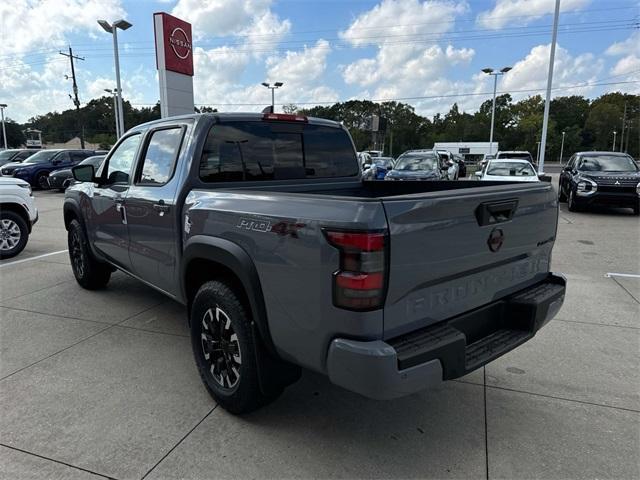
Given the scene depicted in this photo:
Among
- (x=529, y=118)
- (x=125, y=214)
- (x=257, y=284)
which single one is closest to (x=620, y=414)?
(x=257, y=284)

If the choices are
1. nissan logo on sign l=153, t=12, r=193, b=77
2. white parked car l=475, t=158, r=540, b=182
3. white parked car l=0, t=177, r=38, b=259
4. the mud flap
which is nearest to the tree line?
nissan logo on sign l=153, t=12, r=193, b=77

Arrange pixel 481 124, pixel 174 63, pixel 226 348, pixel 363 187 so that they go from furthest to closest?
pixel 481 124 → pixel 174 63 → pixel 363 187 → pixel 226 348

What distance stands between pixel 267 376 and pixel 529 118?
104 m

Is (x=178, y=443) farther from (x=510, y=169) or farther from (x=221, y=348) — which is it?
(x=510, y=169)

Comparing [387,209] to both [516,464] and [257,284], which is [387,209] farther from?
[516,464]

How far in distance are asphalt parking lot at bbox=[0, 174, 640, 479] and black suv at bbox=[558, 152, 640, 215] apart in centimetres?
843

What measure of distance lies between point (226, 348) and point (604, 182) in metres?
11.9

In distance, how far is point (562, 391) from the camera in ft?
10.6

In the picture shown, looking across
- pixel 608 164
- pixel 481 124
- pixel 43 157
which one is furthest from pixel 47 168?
pixel 481 124

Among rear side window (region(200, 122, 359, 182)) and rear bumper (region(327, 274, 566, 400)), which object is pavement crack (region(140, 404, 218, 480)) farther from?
rear side window (region(200, 122, 359, 182))

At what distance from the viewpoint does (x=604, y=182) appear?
38.1 ft

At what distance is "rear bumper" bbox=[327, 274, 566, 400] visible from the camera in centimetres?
203

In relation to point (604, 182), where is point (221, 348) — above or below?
below

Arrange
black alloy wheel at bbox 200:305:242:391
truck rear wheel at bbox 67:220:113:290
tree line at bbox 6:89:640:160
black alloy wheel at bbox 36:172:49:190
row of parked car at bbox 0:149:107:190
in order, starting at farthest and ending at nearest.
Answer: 1. tree line at bbox 6:89:640:160
2. black alloy wheel at bbox 36:172:49:190
3. row of parked car at bbox 0:149:107:190
4. truck rear wheel at bbox 67:220:113:290
5. black alloy wheel at bbox 200:305:242:391
